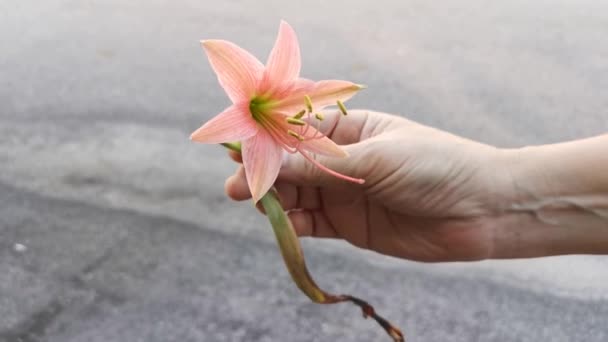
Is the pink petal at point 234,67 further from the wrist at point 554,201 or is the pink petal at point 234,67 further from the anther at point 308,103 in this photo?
the wrist at point 554,201

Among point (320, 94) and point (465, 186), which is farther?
point (465, 186)

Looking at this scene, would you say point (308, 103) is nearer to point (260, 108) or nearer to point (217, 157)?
point (260, 108)

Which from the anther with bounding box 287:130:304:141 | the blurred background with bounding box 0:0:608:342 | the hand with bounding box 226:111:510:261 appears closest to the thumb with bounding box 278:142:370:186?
the hand with bounding box 226:111:510:261

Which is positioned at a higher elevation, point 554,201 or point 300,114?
point 300,114

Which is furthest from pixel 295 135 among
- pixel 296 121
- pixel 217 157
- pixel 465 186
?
pixel 217 157

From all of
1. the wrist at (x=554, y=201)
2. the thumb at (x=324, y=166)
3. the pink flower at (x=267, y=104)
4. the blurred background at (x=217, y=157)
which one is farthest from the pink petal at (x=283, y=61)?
the blurred background at (x=217, y=157)

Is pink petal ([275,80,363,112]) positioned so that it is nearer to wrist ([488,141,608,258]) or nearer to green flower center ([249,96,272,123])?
green flower center ([249,96,272,123])

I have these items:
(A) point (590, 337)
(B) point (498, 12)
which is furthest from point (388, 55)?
(A) point (590, 337)
